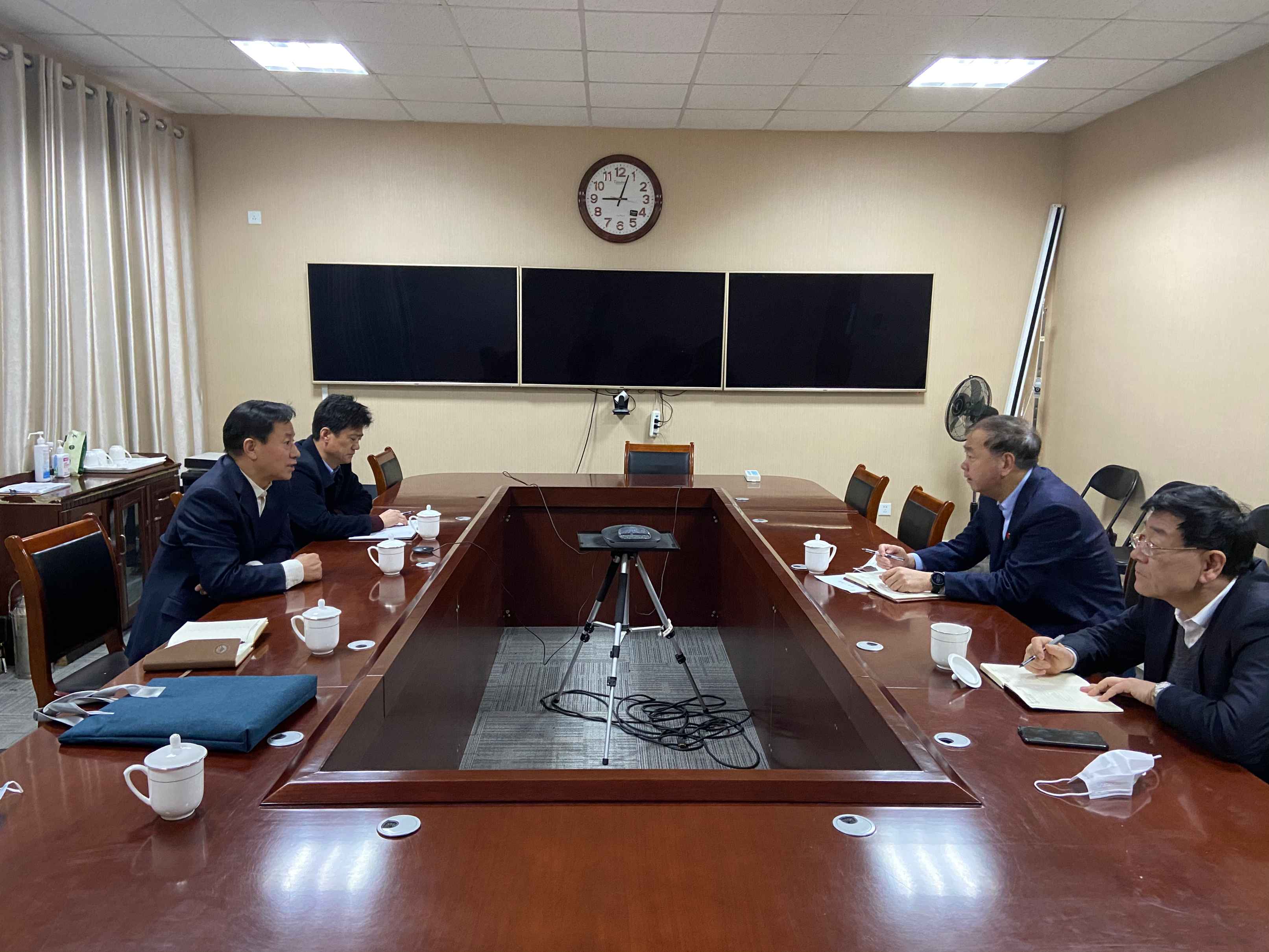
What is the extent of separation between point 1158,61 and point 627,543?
3499 millimetres

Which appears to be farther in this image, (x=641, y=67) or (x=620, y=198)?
(x=620, y=198)

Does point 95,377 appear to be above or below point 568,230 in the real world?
below

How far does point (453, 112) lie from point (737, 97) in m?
1.71

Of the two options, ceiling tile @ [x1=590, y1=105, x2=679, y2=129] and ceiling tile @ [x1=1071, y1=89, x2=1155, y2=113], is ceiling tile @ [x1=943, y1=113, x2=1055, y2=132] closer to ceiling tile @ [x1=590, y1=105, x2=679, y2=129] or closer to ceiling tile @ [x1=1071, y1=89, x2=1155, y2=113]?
ceiling tile @ [x1=1071, y1=89, x2=1155, y2=113]

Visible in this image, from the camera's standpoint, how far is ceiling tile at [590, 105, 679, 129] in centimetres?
491

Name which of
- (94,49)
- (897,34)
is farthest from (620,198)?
(94,49)

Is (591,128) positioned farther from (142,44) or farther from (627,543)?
(627,543)

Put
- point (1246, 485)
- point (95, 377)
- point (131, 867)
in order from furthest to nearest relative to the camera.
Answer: point (95, 377), point (1246, 485), point (131, 867)

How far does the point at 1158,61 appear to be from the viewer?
3963 mm

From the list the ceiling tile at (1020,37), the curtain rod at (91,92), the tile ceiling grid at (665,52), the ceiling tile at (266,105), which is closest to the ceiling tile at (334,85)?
the tile ceiling grid at (665,52)

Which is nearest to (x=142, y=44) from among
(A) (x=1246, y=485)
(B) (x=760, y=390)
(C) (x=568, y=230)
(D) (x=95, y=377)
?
(D) (x=95, y=377)

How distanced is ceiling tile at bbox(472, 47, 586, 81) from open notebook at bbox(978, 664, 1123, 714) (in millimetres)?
3427

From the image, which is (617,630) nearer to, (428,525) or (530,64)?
(428,525)

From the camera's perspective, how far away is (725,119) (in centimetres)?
505
